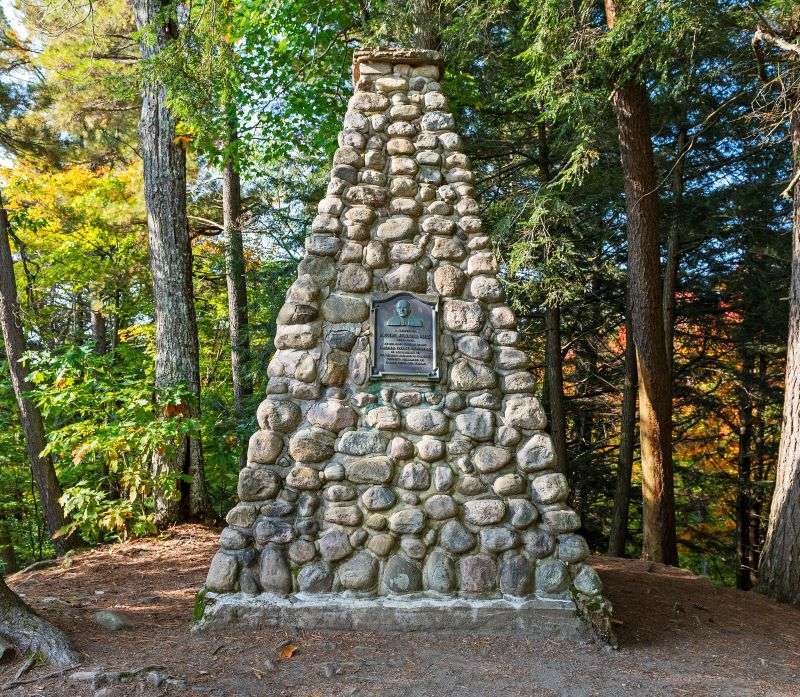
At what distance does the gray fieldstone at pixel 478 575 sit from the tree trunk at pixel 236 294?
5507 millimetres

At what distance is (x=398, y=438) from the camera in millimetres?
3926

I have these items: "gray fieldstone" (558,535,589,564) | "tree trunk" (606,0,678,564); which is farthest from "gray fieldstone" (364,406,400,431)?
"tree trunk" (606,0,678,564)

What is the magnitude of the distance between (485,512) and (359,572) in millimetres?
875

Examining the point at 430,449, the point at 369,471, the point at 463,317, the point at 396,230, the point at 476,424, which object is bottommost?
the point at 369,471

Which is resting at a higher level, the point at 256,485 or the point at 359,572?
the point at 256,485

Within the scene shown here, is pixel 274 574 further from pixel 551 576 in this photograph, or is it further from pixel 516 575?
pixel 551 576

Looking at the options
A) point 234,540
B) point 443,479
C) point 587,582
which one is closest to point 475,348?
point 443,479

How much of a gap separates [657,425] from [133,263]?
8678 millimetres

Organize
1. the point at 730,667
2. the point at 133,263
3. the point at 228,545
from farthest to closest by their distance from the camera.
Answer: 1. the point at 133,263
2. the point at 228,545
3. the point at 730,667

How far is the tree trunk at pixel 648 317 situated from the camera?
6.42 m

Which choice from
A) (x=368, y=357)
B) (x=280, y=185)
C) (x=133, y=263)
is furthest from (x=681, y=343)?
(x=133, y=263)

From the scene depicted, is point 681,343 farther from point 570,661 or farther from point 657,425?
point 570,661

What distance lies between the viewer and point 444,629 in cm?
367

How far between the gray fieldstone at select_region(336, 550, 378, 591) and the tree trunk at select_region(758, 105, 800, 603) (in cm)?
411
